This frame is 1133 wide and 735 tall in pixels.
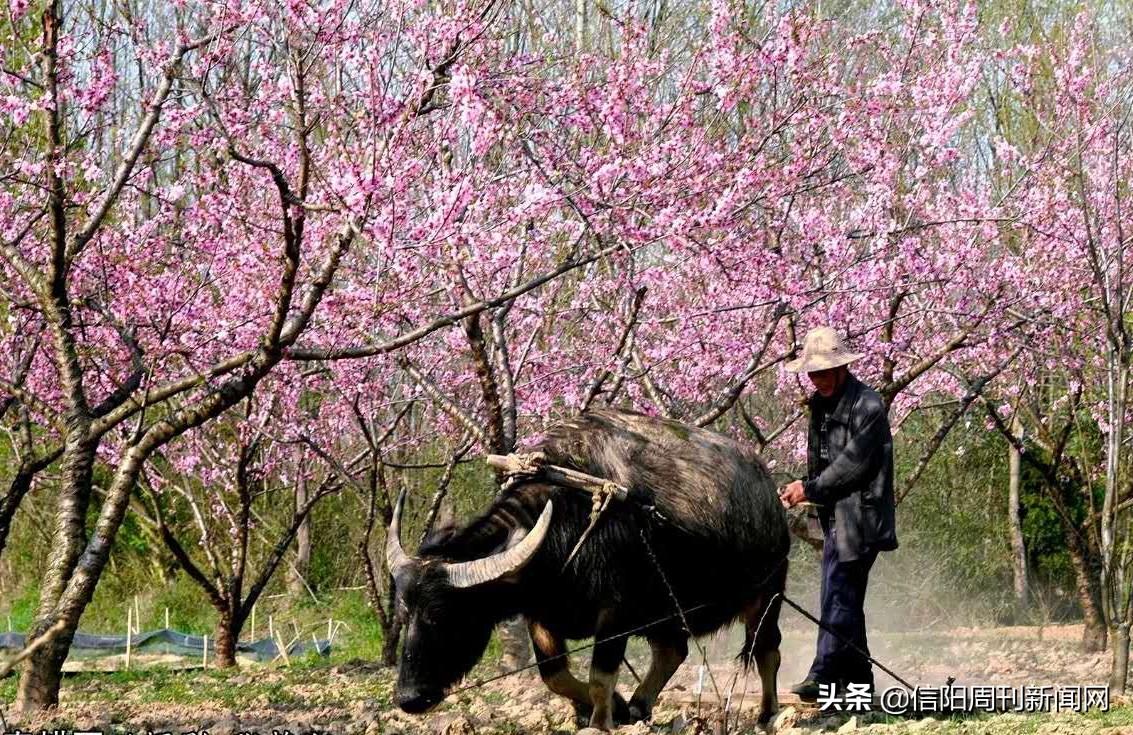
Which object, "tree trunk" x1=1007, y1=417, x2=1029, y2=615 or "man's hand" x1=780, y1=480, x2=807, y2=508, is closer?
"man's hand" x1=780, y1=480, x2=807, y2=508

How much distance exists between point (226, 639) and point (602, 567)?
21.8ft

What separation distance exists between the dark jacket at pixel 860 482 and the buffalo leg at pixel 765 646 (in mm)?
622

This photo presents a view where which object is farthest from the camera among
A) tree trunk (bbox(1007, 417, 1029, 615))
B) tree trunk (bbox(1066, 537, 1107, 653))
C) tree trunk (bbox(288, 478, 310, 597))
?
tree trunk (bbox(288, 478, 310, 597))

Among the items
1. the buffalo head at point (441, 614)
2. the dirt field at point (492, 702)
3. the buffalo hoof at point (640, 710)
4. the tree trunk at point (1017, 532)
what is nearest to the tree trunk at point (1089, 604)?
the dirt field at point (492, 702)

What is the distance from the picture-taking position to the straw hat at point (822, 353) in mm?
7965

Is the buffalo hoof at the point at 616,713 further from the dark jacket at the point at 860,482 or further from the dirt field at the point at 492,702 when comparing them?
the dark jacket at the point at 860,482

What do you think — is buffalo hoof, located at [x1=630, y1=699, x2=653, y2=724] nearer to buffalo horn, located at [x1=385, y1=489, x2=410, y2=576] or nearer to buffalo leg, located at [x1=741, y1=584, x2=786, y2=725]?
buffalo leg, located at [x1=741, y1=584, x2=786, y2=725]

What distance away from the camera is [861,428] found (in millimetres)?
7902

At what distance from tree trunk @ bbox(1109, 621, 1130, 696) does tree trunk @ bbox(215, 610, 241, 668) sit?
7.32m

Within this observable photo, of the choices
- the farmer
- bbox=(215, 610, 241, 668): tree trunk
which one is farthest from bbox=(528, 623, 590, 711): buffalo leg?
bbox=(215, 610, 241, 668): tree trunk

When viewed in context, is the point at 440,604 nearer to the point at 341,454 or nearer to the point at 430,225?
the point at 430,225

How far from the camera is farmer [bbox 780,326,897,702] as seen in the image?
7910mm

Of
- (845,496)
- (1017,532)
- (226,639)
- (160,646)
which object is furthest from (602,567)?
(1017,532)

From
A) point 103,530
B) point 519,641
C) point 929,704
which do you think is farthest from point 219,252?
point 929,704
